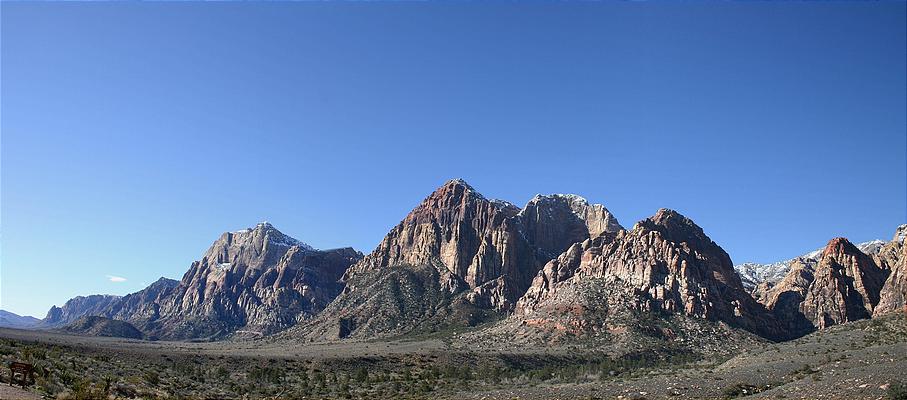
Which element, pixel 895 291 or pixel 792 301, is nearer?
pixel 895 291

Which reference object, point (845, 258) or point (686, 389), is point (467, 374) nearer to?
point (686, 389)

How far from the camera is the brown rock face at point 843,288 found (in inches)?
6147

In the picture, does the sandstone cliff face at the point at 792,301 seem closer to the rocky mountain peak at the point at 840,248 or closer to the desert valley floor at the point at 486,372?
the rocky mountain peak at the point at 840,248

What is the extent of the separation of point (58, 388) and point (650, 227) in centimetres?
16653

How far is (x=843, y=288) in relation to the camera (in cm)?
16050

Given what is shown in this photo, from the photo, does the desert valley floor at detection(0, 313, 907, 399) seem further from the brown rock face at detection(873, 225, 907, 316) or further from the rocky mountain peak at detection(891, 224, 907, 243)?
the rocky mountain peak at detection(891, 224, 907, 243)

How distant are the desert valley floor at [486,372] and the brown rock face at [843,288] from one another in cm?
4435

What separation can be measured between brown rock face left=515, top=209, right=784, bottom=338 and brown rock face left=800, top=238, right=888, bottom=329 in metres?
15.7

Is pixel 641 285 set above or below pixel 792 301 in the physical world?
above

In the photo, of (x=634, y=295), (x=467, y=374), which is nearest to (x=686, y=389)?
(x=467, y=374)

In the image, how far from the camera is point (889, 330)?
9100 centimetres

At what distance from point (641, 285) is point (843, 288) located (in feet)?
188

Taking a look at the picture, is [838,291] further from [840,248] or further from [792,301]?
[840,248]

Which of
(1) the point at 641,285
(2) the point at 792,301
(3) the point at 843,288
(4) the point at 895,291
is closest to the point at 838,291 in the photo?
(3) the point at 843,288
